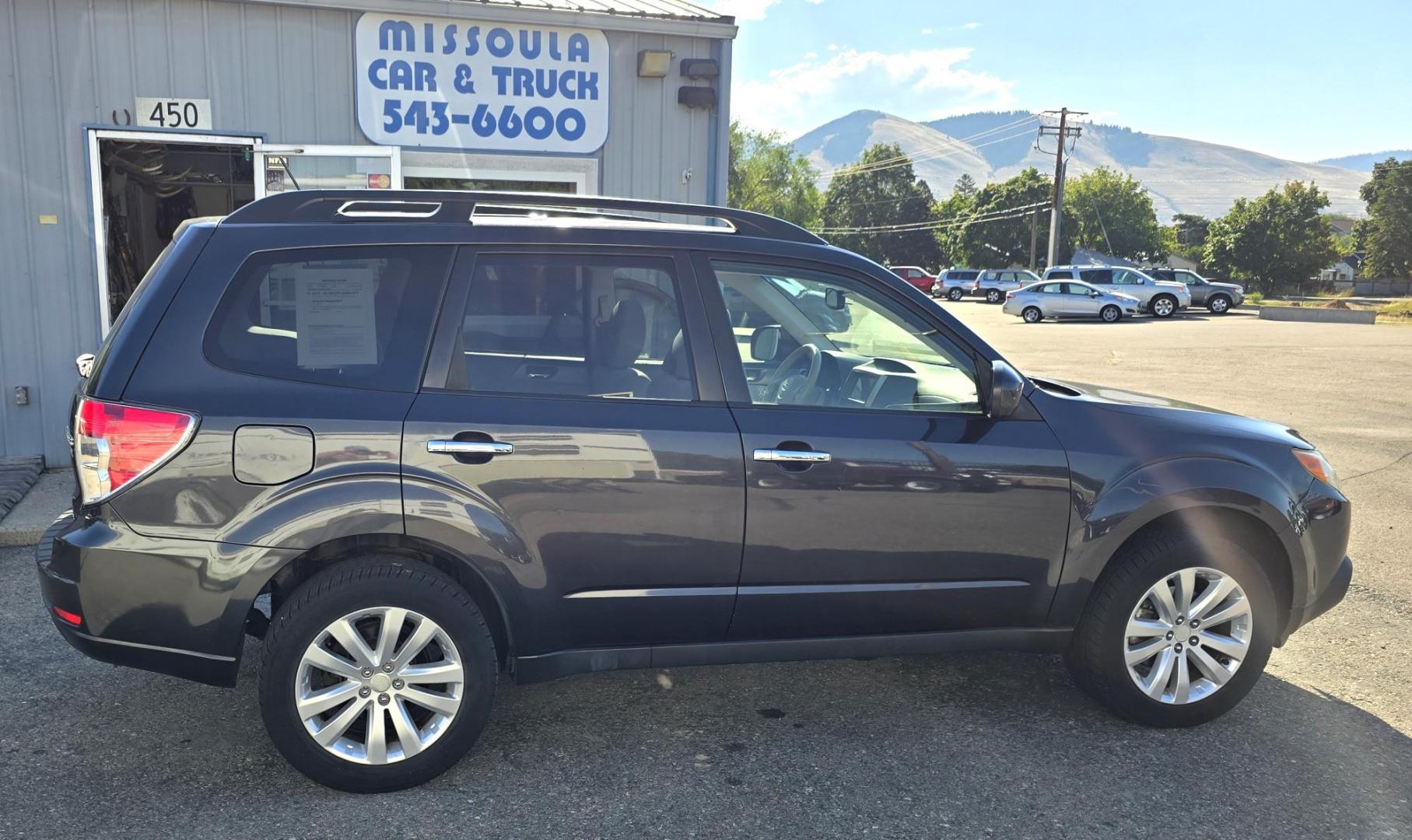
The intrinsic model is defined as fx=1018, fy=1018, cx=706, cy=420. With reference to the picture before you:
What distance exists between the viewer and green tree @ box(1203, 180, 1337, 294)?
195 ft

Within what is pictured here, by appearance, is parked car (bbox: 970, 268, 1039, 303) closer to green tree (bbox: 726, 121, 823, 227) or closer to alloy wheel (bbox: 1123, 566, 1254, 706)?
green tree (bbox: 726, 121, 823, 227)

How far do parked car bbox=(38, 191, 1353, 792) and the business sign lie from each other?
4665mm

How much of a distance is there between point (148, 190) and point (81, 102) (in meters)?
3.60

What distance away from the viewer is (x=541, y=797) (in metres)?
3.21

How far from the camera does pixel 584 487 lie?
10.6 ft

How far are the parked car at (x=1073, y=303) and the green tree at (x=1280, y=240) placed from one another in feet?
108

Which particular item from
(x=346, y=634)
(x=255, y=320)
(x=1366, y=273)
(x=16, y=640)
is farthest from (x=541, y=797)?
(x=1366, y=273)

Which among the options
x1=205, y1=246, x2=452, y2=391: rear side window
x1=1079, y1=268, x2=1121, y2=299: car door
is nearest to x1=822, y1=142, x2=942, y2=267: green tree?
x1=1079, y1=268, x2=1121, y2=299: car door

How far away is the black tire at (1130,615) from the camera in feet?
12.0

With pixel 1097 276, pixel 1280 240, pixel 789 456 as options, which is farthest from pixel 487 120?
pixel 1280 240

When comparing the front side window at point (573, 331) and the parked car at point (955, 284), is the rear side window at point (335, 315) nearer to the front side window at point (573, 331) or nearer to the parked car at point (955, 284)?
the front side window at point (573, 331)

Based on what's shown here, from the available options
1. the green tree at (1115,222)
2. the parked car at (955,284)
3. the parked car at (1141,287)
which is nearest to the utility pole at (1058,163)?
the parked car at (955,284)

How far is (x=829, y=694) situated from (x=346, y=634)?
6.24ft

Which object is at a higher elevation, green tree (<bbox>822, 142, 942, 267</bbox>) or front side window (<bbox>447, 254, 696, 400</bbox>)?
green tree (<bbox>822, 142, 942, 267</bbox>)
